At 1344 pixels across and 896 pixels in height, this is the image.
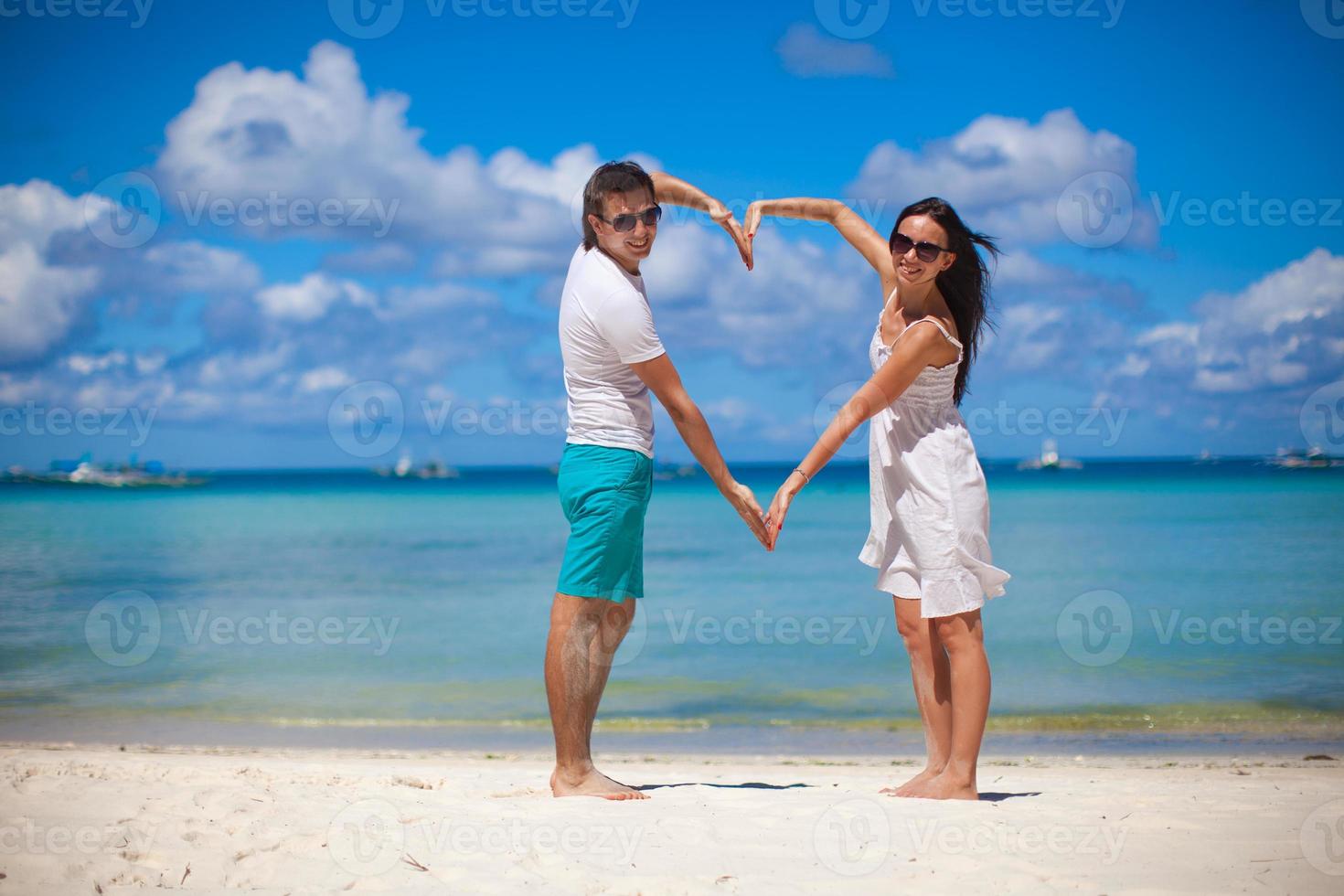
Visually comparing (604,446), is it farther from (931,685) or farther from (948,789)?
(948,789)

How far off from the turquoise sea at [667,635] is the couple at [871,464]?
3492mm

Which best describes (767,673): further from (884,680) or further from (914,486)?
(914,486)

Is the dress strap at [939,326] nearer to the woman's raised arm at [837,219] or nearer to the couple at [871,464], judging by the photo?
the couple at [871,464]

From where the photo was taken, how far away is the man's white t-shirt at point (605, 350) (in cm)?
358

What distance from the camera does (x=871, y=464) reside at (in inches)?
150

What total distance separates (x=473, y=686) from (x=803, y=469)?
18.7ft

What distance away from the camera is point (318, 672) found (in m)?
9.12

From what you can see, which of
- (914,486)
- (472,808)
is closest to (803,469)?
(914,486)
